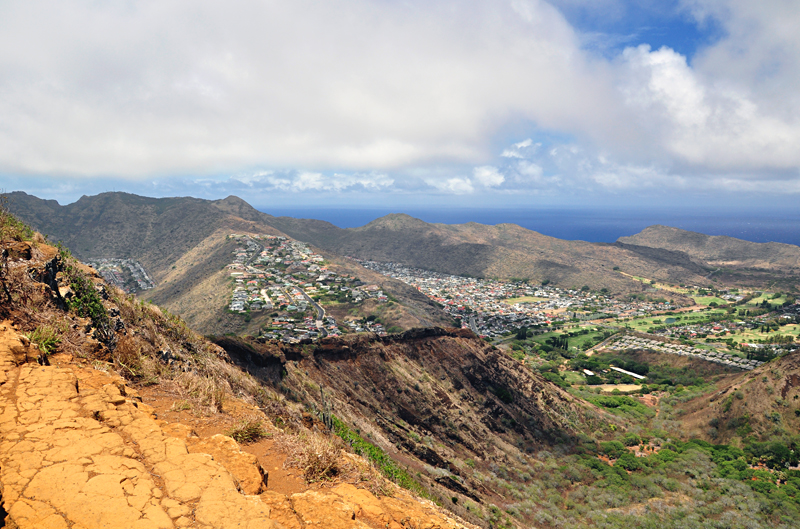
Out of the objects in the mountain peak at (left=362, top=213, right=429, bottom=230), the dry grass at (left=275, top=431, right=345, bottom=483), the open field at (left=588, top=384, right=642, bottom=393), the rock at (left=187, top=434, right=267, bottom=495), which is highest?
the mountain peak at (left=362, top=213, right=429, bottom=230)

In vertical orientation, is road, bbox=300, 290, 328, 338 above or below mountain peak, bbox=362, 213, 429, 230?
below

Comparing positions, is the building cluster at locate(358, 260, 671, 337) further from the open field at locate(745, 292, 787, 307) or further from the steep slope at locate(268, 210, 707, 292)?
the open field at locate(745, 292, 787, 307)

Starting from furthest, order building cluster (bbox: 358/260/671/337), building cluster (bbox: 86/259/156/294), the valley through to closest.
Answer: building cluster (bbox: 358/260/671/337)
building cluster (bbox: 86/259/156/294)
the valley

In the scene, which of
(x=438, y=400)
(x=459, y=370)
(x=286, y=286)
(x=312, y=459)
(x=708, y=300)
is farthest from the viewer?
(x=708, y=300)

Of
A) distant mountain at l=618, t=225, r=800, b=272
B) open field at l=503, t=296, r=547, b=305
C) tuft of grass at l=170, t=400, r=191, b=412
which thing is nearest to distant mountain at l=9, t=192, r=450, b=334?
open field at l=503, t=296, r=547, b=305

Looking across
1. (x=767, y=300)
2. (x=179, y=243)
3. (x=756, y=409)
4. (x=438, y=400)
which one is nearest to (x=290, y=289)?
(x=438, y=400)

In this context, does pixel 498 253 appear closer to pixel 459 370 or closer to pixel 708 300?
pixel 708 300
